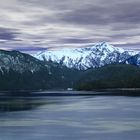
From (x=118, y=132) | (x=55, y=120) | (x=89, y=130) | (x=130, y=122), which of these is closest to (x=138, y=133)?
(x=118, y=132)

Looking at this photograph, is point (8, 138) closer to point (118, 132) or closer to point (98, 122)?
point (118, 132)

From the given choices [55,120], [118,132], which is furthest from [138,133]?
[55,120]

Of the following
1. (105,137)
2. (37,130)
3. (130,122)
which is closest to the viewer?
(105,137)

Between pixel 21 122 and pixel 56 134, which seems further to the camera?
pixel 21 122

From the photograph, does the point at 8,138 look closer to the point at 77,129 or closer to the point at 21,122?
the point at 77,129

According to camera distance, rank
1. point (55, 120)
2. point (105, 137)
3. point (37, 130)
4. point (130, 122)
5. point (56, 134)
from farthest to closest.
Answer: point (55, 120)
point (130, 122)
point (37, 130)
point (56, 134)
point (105, 137)

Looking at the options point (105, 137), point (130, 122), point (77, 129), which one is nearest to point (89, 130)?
point (77, 129)

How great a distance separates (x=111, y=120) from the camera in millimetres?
86562

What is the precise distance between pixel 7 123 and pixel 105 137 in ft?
89.6

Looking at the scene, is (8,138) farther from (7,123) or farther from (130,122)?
(130,122)

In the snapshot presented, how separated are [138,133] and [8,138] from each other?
19829 mm

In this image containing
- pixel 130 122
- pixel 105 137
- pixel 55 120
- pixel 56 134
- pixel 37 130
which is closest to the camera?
pixel 105 137

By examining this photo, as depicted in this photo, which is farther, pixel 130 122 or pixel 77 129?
pixel 130 122

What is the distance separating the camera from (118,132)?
67.8m
